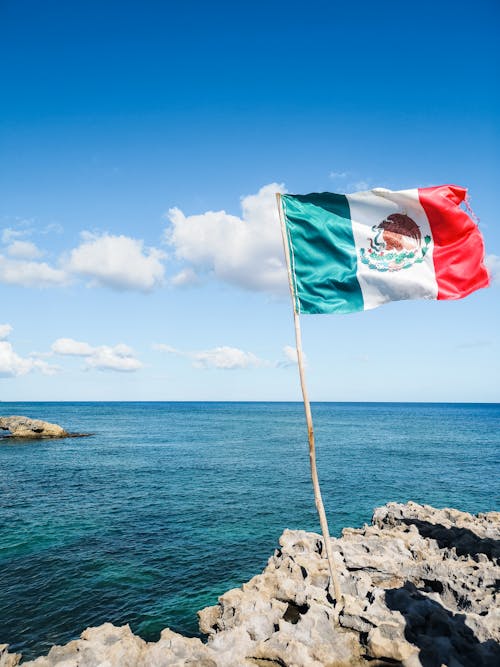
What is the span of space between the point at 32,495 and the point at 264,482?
22876 millimetres

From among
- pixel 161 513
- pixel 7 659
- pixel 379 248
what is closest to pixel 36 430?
pixel 161 513

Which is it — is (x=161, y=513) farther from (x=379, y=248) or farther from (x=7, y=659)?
(x=379, y=248)

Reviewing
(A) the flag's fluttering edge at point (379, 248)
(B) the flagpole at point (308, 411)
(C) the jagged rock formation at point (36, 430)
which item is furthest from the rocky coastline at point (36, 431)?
(A) the flag's fluttering edge at point (379, 248)

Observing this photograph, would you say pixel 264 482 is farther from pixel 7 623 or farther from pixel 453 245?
pixel 453 245

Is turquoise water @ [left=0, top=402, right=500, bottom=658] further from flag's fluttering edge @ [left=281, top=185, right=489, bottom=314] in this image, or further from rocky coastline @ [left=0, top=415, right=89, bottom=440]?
flag's fluttering edge @ [left=281, top=185, right=489, bottom=314]

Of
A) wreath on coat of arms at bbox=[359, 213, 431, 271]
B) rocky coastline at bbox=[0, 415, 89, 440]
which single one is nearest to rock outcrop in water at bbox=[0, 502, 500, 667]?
wreath on coat of arms at bbox=[359, 213, 431, 271]

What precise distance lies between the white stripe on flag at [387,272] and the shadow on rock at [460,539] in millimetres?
14171

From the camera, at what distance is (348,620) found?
12336 mm

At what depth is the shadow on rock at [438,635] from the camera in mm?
10656

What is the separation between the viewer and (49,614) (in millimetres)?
17062

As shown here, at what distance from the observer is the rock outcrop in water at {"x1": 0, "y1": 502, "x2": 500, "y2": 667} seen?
11.2 metres

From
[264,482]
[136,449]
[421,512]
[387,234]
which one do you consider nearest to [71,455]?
[136,449]

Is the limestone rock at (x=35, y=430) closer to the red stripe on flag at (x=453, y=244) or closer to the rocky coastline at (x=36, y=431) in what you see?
the rocky coastline at (x=36, y=431)

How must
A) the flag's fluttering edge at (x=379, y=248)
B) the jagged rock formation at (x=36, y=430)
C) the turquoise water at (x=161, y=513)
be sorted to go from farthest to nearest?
the jagged rock formation at (x=36, y=430) < the turquoise water at (x=161, y=513) < the flag's fluttering edge at (x=379, y=248)
